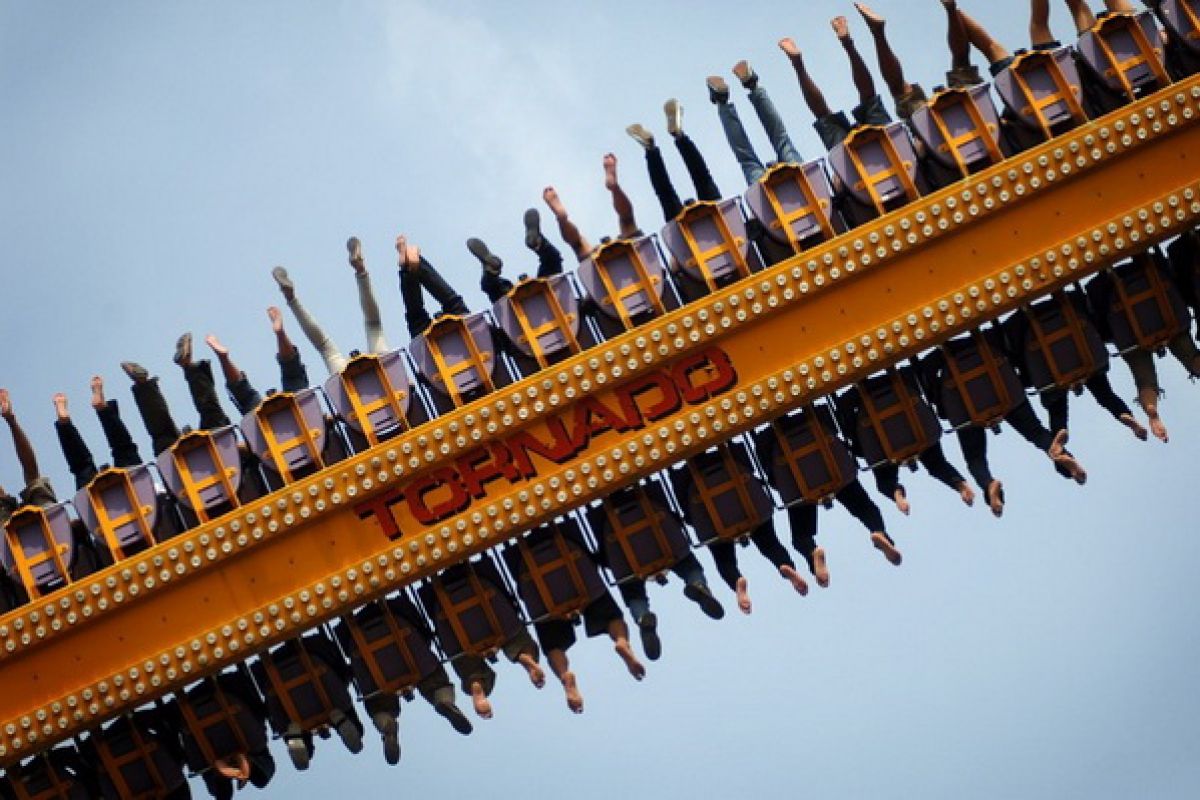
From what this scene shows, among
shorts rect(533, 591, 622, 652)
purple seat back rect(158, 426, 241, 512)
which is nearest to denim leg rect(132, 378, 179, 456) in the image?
purple seat back rect(158, 426, 241, 512)

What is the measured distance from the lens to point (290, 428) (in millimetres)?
33750

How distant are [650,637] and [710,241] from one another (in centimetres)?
409

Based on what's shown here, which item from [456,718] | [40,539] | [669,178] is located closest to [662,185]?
[669,178]

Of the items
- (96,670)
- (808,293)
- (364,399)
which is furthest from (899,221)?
(96,670)

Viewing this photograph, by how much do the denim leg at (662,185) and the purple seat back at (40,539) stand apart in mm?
6993

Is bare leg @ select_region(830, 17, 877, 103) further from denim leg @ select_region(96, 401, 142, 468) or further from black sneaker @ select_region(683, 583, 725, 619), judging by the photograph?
denim leg @ select_region(96, 401, 142, 468)

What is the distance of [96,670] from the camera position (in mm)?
34094

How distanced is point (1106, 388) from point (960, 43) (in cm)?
387

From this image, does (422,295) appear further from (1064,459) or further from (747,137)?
(1064,459)

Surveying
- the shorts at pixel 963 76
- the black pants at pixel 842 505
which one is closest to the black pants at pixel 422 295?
the black pants at pixel 842 505

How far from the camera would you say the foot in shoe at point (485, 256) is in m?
33.6

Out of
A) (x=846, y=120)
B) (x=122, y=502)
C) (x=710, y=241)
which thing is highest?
(x=846, y=120)

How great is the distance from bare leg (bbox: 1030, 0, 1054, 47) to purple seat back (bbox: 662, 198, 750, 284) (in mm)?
3672

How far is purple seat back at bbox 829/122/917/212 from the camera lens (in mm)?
33500
